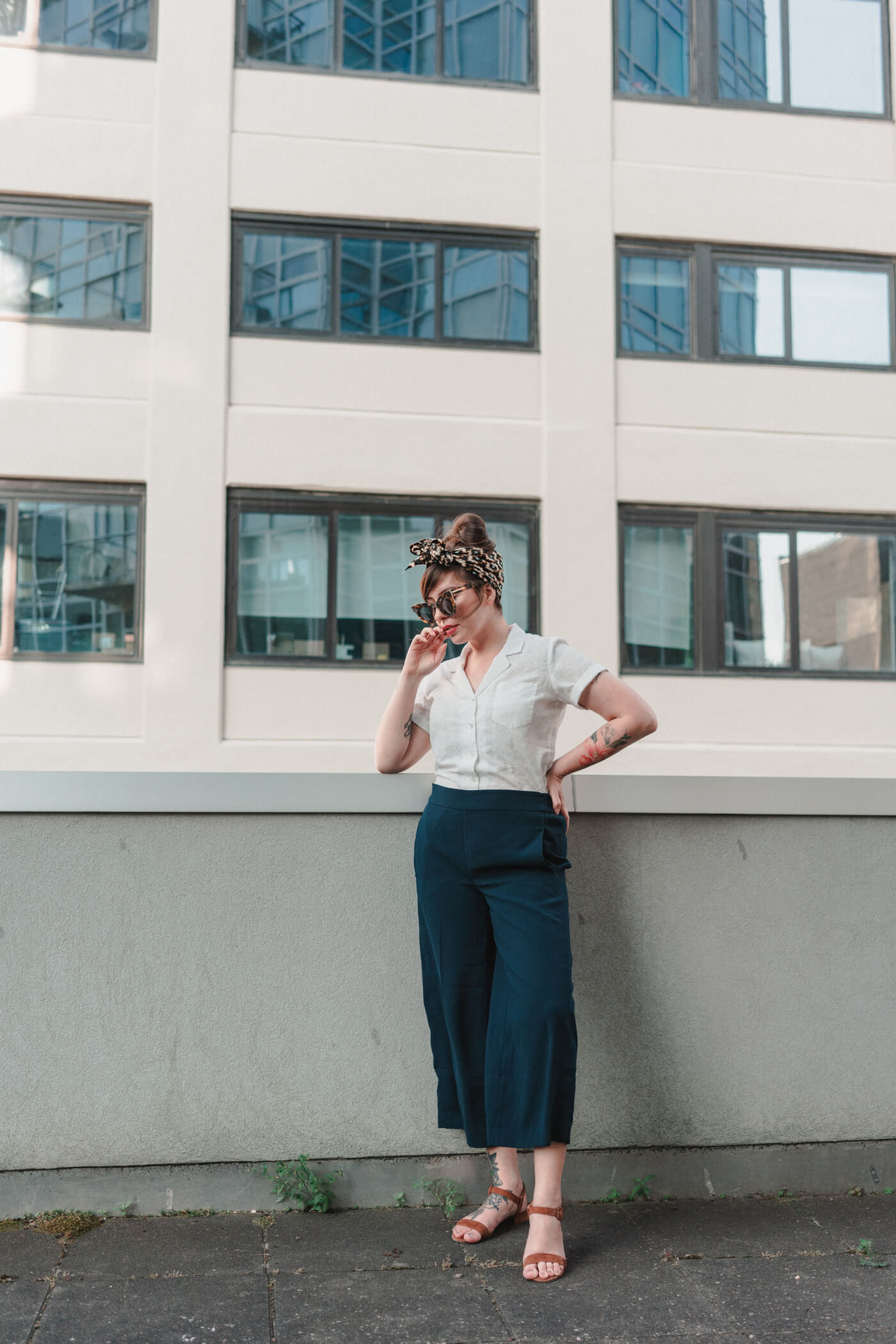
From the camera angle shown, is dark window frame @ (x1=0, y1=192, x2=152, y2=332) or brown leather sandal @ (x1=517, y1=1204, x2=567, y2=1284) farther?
dark window frame @ (x1=0, y1=192, x2=152, y2=332)

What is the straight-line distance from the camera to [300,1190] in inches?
113

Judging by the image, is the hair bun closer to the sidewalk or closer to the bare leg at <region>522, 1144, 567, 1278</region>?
the bare leg at <region>522, 1144, 567, 1278</region>

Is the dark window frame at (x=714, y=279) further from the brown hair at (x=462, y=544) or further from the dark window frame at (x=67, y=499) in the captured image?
the brown hair at (x=462, y=544)

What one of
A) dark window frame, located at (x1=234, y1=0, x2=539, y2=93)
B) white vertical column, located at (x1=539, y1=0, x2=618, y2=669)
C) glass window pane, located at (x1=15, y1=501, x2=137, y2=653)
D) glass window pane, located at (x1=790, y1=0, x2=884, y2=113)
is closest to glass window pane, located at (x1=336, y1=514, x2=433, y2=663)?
white vertical column, located at (x1=539, y1=0, x2=618, y2=669)

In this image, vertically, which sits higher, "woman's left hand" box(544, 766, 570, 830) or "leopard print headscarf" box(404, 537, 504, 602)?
"leopard print headscarf" box(404, 537, 504, 602)

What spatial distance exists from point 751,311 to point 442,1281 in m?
11.0

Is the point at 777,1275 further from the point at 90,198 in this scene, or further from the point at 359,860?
the point at 90,198

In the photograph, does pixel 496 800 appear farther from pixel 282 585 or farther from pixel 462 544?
pixel 282 585

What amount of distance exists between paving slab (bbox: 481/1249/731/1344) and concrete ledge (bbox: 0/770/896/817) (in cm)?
104

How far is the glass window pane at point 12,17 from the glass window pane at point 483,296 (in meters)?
4.37

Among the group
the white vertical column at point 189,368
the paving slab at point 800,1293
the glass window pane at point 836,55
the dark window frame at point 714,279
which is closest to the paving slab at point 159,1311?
the paving slab at point 800,1293

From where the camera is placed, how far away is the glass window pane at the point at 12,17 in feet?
35.8

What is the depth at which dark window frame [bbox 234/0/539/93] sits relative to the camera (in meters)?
11.0

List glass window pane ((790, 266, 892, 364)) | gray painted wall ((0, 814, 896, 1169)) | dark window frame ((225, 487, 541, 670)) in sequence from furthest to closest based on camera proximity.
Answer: glass window pane ((790, 266, 892, 364)) → dark window frame ((225, 487, 541, 670)) → gray painted wall ((0, 814, 896, 1169))
